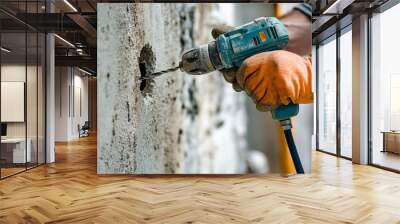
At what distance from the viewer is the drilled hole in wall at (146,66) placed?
5.16 metres

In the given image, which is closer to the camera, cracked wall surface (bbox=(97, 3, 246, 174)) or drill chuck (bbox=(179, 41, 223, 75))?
drill chuck (bbox=(179, 41, 223, 75))

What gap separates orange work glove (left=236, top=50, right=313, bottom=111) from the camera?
389 cm

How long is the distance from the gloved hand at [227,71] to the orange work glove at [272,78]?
87 millimetres

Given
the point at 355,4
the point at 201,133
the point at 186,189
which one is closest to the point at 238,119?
the point at 201,133

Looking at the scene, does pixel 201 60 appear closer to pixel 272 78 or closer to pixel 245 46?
pixel 245 46

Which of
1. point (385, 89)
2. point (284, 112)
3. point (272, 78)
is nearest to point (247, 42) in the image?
point (272, 78)

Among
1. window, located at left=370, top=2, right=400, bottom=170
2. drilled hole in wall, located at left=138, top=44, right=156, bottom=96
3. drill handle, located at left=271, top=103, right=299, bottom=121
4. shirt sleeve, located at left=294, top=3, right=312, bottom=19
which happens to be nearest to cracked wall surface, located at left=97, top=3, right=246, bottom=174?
drilled hole in wall, located at left=138, top=44, right=156, bottom=96

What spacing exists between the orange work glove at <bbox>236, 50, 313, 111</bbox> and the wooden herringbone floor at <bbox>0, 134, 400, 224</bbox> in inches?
40.4

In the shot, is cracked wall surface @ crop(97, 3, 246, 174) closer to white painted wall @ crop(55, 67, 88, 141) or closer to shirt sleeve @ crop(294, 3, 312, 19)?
shirt sleeve @ crop(294, 3, 312, 19)

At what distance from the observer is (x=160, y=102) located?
5.11m

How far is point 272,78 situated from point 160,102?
1778 millimetres

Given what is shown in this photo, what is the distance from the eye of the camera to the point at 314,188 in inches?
173

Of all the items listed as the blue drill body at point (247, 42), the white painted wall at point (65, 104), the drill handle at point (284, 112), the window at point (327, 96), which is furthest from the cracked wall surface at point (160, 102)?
the white painted wall at point (65, 104)

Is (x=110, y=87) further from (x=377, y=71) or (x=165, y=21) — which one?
(x=377, y=71)
